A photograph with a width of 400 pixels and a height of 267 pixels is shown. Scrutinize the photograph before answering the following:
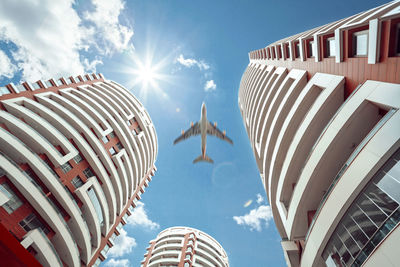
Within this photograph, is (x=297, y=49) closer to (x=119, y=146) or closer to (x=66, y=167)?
(x=119, y=146)

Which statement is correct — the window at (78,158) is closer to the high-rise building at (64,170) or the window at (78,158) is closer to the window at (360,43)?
the high-rise building at (64,170)

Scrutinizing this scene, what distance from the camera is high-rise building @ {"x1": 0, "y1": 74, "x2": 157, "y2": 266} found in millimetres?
10930

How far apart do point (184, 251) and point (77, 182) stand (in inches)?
1061

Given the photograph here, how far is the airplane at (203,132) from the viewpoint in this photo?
89.3 feet

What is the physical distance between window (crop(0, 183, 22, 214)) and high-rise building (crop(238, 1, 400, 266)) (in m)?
18.4

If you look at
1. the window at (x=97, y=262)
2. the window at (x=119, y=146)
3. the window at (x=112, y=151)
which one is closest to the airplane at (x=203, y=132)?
the window at (x=119, y=146)

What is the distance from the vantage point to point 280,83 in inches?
687

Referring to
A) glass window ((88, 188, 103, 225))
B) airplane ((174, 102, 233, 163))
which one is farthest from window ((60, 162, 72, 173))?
airplane ((174, 102, 233, 163))

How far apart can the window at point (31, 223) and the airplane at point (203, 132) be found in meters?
19.2

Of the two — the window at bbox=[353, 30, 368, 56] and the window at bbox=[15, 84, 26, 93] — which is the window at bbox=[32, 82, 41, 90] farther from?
the window at bbox=[353, 30, 368, 56]

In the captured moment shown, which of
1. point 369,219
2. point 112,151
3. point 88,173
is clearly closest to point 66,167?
point 88,173

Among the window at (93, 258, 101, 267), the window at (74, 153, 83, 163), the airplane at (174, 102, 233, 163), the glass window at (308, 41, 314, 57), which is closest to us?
the glass window at (308, 41, 314, 57)

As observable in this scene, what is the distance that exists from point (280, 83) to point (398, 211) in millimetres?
14190

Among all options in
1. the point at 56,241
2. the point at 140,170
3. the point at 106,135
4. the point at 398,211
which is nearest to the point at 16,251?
the point at 56,241
